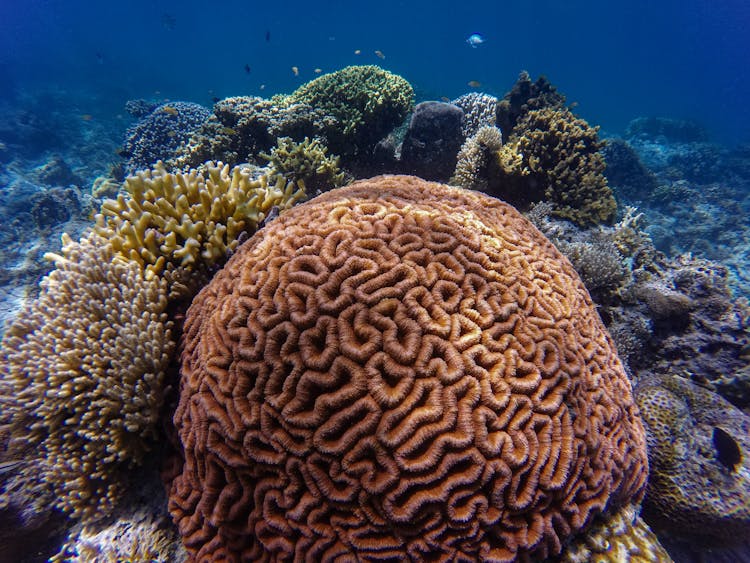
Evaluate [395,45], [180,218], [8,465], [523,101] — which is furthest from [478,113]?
[395,45]

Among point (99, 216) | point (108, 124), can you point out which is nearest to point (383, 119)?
point (99, 216)

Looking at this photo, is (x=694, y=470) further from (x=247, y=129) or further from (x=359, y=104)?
(x=247, y=129)

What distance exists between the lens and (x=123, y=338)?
10.6 ft

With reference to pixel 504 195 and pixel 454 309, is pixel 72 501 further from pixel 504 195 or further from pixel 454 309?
pixel 504 195

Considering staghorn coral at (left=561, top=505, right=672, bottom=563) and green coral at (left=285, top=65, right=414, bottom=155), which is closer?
staghorn coral at (left=561, top=505, right=672, bottom=563)

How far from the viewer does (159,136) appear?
47.4 feet

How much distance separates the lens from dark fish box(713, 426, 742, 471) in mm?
4129

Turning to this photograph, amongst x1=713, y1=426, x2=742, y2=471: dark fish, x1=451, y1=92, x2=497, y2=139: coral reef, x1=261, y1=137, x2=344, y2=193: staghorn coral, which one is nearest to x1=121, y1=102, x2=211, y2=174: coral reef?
x1=261, y1=137, x2=344, y2=193: staghorn coral

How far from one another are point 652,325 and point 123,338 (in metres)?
7.14

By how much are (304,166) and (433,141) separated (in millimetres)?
3390

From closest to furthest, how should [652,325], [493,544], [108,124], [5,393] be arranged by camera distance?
[493,544], [5,393], [652,325], [108,124]

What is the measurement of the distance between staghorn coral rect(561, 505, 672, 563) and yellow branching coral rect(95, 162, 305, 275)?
14.2 ft

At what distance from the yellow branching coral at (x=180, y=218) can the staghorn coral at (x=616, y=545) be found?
432 centimetres

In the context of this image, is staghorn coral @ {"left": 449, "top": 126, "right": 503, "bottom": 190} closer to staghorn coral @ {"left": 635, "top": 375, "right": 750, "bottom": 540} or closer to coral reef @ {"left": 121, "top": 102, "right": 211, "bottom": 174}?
staghorn coral @ {"left": 635, "top": 375, "right": 750, "bottom": 540}
